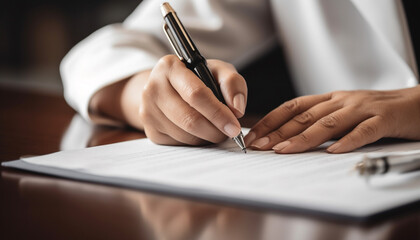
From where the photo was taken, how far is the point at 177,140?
51 cm

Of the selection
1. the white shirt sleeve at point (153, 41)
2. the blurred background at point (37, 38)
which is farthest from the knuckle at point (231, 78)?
the blurred background at point (37, 38)

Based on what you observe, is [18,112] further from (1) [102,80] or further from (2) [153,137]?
(2) [153,137]

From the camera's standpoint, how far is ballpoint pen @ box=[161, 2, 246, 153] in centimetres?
49

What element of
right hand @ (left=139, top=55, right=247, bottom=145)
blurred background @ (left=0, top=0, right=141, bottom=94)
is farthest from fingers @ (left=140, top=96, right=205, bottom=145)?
blurred background @ (left=0, top=0, right=141, bottom=94)

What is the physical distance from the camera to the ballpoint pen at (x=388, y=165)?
0.32m

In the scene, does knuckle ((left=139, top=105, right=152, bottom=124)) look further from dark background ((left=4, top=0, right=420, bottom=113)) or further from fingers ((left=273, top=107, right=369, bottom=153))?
dark background ((left=4, top=0, right=420, bottom=113))

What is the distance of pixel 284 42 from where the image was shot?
0.91 m

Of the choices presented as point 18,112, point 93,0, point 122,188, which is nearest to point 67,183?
point 122,188

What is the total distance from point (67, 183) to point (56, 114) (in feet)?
1.69

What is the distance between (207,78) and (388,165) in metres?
0.22

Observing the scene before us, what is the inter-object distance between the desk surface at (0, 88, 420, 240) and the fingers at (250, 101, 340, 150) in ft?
0.54

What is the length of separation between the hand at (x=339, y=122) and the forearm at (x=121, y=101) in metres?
0.21

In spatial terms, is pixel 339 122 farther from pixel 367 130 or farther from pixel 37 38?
pixel 37 38

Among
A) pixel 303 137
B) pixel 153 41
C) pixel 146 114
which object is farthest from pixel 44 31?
pixel 303 137
